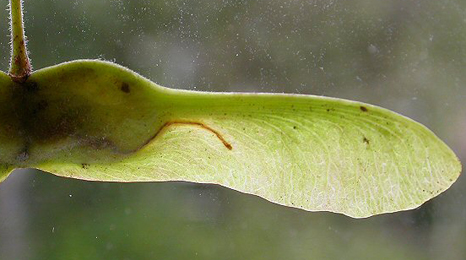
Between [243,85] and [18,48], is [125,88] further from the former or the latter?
[243,85]

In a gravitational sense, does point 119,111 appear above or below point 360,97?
below

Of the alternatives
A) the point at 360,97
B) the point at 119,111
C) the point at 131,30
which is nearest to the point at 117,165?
the point at 119,111

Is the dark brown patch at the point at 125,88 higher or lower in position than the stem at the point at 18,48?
higher

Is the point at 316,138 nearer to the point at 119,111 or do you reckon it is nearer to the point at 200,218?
the point at 119,111

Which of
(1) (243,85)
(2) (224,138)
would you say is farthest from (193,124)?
(1) (243,85)

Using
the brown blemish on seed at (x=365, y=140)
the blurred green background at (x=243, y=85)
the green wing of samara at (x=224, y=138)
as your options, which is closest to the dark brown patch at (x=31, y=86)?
the green wing of samara at (x=224, y=138)

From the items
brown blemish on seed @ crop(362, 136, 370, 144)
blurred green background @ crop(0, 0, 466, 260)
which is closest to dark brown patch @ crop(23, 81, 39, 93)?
brown blemish on seed @ crop(362, 136, 370, 144)

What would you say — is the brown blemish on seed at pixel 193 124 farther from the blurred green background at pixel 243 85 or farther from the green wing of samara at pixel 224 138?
the blurred green background at pixel 243 85
